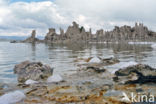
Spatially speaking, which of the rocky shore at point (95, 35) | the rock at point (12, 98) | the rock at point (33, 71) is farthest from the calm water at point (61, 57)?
the rocky shore at point (95, 35)

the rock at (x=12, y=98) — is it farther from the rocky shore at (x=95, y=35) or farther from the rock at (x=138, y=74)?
the rocky shore at (x=95, y=35)

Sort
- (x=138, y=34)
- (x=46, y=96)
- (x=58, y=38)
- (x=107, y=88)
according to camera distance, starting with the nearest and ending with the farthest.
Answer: (x=46, y=96), (x=107, y=88), (x=138, y=34), (x=58, y=38)

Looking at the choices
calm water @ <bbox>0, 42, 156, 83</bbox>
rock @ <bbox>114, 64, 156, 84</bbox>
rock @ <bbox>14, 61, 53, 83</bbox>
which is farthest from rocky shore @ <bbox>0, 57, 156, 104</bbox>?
calm water @ <bbox>0, 42, 156, 83</bbox>

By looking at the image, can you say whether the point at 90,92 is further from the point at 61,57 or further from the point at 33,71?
the point at 61,57

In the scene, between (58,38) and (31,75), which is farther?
(58,38)

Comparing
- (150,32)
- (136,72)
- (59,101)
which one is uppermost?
(150,32)

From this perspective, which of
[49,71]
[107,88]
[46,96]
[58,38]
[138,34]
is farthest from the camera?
[58,38]

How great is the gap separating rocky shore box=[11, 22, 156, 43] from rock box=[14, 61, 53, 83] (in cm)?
15134

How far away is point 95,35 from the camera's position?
19125 centimetres

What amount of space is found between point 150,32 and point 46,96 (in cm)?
18011

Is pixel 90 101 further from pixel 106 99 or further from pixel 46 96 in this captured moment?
pixel 46 96

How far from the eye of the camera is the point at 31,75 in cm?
1148

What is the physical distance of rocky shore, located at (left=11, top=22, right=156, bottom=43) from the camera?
6561 inches

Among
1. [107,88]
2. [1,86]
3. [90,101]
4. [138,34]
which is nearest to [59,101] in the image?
[90,101]
